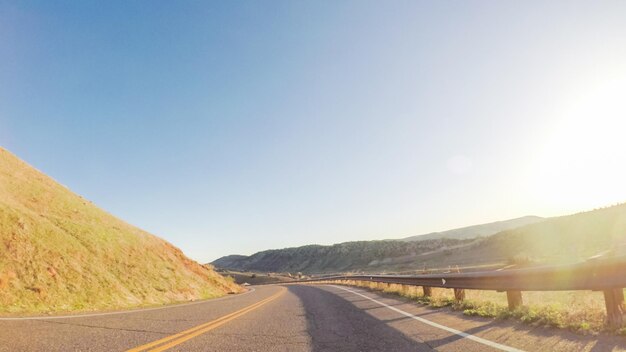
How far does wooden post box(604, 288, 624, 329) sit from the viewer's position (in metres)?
5.44

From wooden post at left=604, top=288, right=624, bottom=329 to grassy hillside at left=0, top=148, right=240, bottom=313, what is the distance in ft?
46.2

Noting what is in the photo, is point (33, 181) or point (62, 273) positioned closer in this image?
point (62, 273)

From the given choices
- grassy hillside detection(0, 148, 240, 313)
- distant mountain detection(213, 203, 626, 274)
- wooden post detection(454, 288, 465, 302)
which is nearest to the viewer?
wooden post detection(454, 288, 465, 302)

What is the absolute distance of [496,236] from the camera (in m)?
69.4

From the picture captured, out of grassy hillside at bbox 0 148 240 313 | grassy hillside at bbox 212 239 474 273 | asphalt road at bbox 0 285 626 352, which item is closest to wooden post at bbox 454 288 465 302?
asphalt road at bbox 0 285 626 352

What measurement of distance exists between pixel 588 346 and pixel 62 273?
1686 centimetres

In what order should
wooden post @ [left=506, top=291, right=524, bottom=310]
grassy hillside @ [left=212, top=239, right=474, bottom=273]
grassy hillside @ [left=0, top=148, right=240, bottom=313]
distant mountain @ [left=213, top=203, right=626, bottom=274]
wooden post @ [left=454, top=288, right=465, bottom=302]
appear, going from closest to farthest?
wooden post @ [left=506, top=291, right=524, bottom=310] → wooden post @ [left=454, top=288, right=465, bottom=302] → grassy hillside @ [left=0, top=148, right=240, bottom=313] → distant mountain @ [left=213, top=203, right=626, bottom=274] → grassy hillside @ [left=212, top=239, right=474, bottom=273]

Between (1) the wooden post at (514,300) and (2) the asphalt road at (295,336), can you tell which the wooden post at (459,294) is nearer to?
(2) the asphalt road at (295,336)

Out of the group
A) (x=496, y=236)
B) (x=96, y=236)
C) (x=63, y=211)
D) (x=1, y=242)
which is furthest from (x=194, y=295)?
(x=496, y=236)

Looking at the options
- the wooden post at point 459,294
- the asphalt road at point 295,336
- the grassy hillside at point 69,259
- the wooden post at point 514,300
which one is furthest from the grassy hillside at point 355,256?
the asphalt road at point 295,336

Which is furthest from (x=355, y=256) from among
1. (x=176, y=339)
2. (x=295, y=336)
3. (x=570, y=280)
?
(x=176, y=339)

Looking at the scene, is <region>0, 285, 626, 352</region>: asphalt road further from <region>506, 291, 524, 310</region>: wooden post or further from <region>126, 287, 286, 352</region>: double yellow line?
<region>506, 291, 524, 310</region>: wooden post

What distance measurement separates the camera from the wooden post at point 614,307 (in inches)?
214

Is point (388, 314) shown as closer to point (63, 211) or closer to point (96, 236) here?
point (96, 236)
